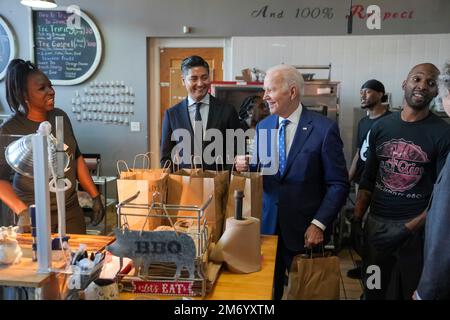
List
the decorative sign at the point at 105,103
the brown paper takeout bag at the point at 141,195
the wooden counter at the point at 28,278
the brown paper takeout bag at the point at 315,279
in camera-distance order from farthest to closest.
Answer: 1. the decorative sign at the point at 105,103
2. the brown paper takeout bag at the point at 315,279
3. the brown paper takeout bag at the point at 141,195
4. the wooden counter at the point at 28,278

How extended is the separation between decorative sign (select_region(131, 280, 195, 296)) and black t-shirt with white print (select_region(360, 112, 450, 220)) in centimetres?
141

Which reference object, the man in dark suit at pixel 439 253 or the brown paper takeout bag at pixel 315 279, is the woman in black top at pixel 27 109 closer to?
the brown paper takeout bag at pixel 315 279

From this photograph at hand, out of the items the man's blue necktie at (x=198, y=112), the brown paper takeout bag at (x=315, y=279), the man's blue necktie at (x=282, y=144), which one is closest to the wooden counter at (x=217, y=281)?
the brown paper takeout bag at (x=315, y=279)

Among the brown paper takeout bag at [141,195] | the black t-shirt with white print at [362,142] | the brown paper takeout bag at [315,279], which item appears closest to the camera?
the brown paper takeout bag at [141,195]

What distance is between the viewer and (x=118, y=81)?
201 inches

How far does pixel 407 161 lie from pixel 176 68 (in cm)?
356

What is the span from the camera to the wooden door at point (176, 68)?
5027 mm

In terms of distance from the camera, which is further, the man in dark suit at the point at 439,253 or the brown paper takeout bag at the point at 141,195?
the brown paper takeout bag at the point at 141,195

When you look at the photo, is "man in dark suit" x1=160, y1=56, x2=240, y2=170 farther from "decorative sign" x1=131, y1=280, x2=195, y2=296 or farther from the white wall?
the white wall

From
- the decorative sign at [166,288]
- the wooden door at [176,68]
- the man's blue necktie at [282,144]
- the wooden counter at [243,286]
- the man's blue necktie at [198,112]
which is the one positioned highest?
the wooden door at [176,68]

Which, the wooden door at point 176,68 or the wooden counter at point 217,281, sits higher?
the wooden door at point 176,68

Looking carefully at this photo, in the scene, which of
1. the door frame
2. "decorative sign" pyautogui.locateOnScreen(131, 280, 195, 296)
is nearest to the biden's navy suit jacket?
"decorative sign" pyautogui.locateOnScreen(131, 280, 195, 296)

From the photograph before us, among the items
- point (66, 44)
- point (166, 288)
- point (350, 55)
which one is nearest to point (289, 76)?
point (166, 288)

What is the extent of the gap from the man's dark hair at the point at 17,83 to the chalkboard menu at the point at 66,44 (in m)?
3.18
